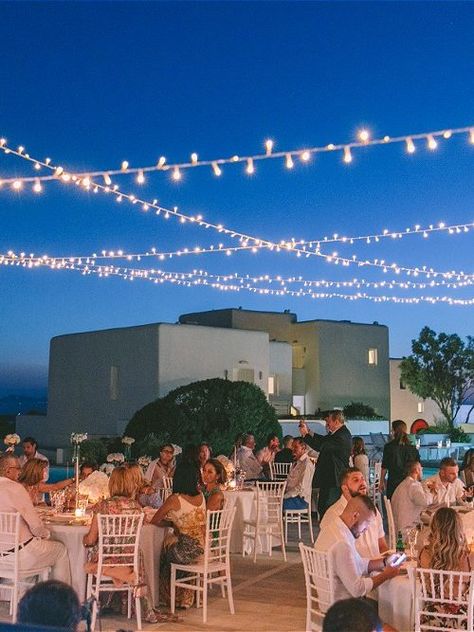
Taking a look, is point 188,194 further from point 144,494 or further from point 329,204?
point 144,494

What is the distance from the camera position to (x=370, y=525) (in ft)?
17.9

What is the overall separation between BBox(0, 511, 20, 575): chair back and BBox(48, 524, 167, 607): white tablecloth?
42 cm

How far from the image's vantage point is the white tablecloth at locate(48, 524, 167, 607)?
6500 millimetres

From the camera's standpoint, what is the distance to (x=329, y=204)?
1609cm

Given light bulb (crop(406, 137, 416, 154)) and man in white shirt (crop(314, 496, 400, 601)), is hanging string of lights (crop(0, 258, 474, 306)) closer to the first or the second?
light bulb (crop(406, 137, 416, 154))

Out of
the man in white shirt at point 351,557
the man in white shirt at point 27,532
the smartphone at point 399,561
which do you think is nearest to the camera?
the man in white shirt at point 351,557

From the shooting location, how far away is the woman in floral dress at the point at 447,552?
457 centimetres

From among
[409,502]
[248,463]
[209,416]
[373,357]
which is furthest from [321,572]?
[373,357]

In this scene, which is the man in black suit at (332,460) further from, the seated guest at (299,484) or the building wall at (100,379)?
the building wall at (100,379)

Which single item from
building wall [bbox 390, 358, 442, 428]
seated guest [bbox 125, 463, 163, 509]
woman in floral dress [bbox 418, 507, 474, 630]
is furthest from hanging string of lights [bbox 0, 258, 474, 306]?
building wall [bbox 390, 358, 442, 428]

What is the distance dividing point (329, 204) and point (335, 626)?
14.1m

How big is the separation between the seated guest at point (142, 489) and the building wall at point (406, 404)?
1065 inches

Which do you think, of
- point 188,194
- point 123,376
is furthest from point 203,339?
point 188,194

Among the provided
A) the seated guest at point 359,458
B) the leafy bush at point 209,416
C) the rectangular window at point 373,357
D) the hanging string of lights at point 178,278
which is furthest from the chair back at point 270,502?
the rectangular window at point 373,357
